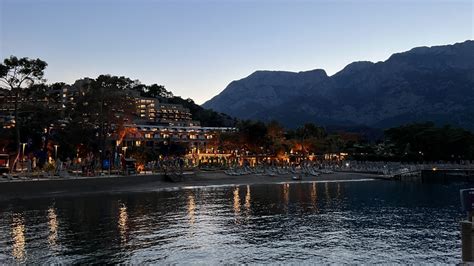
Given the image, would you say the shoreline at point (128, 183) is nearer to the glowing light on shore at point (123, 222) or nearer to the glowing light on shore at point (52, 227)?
the glowing light on shore at point (52, 227)

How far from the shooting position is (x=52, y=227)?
110 feet

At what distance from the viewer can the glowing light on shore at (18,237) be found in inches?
947

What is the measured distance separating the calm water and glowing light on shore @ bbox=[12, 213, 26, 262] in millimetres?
66

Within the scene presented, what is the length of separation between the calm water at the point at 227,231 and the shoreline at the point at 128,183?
6.50 metres

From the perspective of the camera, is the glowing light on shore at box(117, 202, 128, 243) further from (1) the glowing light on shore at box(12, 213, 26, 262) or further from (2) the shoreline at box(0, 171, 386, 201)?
(2) the shoreline at box(0, 171, 386, 201)

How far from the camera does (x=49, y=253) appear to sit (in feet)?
80.7

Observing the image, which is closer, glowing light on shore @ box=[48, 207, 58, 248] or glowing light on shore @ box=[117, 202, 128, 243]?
glowing light on shore @ box=[48, 207, 58, 248]

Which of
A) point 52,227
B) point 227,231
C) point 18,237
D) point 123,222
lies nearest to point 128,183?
point 123,222

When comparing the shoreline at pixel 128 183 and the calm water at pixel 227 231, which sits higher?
the shoreline at pixel 128 183

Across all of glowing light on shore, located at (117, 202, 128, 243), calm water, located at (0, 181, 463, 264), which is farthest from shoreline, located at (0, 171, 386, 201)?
glowing light on shore, located at (117, 202, 128, 243)

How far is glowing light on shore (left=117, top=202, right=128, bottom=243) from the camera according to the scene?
3027cm

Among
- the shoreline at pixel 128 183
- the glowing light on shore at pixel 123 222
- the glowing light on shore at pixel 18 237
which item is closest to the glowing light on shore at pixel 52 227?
the glowing light on shore at pixel 18 237

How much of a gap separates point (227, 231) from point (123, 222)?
934 cm

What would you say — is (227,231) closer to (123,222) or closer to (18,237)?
(123,222)
